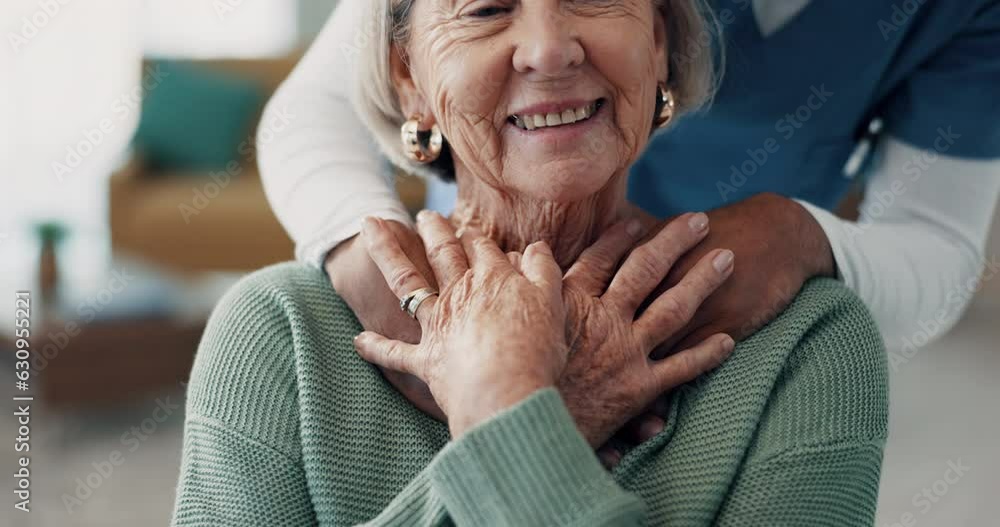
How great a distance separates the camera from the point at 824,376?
1238 mm

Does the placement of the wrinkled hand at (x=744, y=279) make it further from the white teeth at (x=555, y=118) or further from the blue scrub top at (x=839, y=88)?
the blue scrub top at (x=839, y=88)

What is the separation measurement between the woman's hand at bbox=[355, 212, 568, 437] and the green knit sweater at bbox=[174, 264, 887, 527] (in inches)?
1.6

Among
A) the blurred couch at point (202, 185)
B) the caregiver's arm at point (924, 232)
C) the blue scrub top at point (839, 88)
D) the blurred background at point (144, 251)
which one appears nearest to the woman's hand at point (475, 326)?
the caregiver's arm at point (924, 232)

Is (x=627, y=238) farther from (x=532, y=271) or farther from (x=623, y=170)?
(x=532, y=271)

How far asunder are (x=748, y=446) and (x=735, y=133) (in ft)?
2.50

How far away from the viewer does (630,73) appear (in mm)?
1275

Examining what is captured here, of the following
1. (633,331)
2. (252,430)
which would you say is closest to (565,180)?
(633,331)

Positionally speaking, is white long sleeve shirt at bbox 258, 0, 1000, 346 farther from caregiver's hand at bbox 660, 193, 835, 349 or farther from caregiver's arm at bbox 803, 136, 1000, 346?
caregiver's hand at bbox 660, 193, 835, 349

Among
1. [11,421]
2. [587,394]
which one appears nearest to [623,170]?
[587,394]

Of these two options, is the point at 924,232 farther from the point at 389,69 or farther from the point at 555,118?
the point at 389,69

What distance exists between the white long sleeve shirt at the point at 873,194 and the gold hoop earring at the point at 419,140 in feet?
0.28

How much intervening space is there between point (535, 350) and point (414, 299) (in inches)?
8.4

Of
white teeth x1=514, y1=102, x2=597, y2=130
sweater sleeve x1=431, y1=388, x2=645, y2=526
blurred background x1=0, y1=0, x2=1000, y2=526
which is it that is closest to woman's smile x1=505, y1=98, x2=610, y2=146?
white teeth x1=514, y1=102, x2=597, y2=130

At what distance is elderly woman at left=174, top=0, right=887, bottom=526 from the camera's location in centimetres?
115
